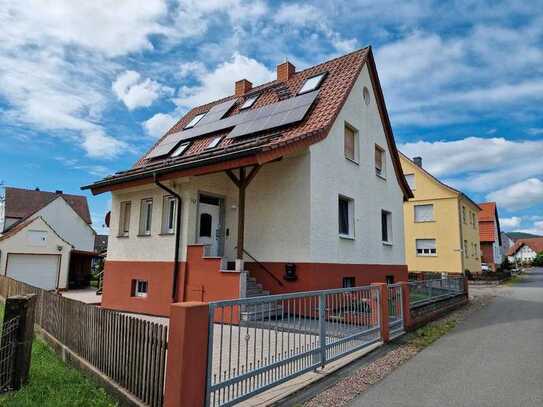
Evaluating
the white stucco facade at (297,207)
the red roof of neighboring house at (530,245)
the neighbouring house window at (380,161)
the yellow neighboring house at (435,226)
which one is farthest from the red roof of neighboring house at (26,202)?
the red roof of neighboring house at (530,245)

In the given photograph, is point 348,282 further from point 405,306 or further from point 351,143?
point 351,143

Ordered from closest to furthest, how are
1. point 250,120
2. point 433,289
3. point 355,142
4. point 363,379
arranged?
point 363,379, point 433,289, point 250,120, point 355,142

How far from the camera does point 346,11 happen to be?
9.99 m

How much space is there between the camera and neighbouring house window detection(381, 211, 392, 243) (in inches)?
643

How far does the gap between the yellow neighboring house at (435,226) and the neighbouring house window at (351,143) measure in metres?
17.2

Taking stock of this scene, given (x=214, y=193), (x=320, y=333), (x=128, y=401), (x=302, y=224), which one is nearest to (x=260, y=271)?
(x=302, y=224)

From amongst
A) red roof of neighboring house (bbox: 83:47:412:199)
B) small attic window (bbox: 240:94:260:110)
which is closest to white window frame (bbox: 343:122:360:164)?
red roof of neighboring house (bbox: 83:47:412:199)

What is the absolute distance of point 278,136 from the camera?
1187 cm

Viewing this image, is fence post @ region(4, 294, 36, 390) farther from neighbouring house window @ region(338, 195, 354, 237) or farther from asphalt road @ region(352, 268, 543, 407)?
neighbouring house window @ region(338, 195, 354, 237)

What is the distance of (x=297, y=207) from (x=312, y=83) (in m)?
5.86

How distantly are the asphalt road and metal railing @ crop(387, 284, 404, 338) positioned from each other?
89 cm

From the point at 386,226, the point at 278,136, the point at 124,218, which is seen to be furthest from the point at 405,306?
the point at 124,218

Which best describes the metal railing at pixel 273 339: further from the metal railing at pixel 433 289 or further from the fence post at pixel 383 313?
the metal railing at pixel 433 289

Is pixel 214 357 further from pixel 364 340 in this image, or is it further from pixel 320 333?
pixel 364 340
